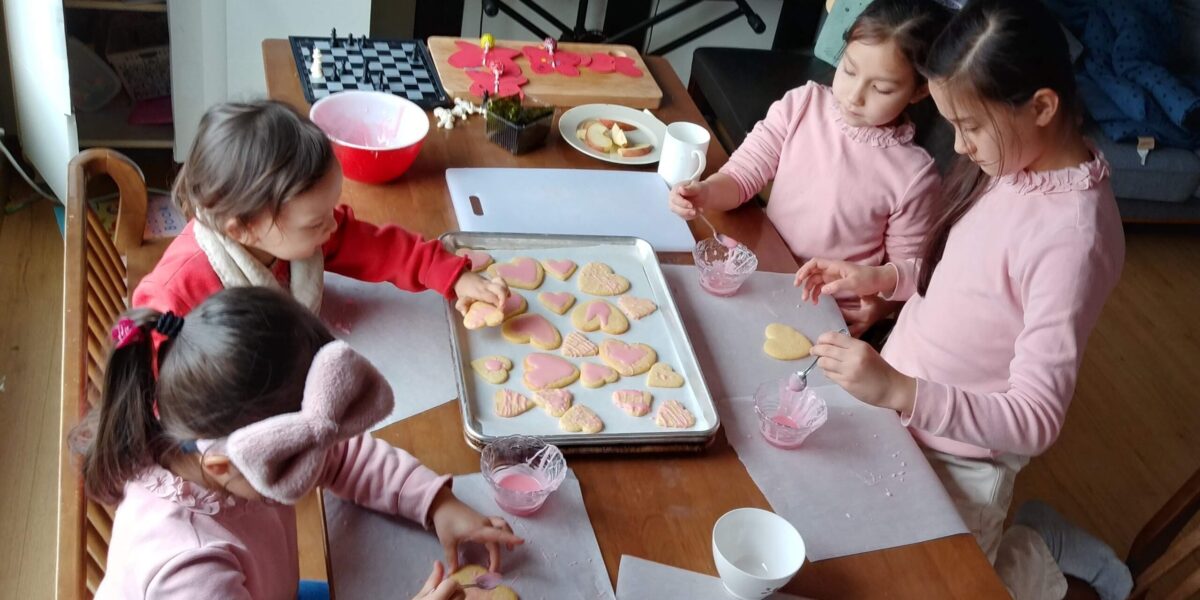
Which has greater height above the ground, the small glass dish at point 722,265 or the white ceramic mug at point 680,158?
the white ceramic mug at point 680,158

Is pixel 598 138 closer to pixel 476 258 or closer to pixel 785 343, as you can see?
pixel 476 258

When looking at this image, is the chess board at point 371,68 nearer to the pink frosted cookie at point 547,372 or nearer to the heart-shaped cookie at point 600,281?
the heart-shaped cookie at point 600,281

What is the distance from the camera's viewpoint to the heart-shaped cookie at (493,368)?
1.12 meters

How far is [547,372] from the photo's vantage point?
114cm

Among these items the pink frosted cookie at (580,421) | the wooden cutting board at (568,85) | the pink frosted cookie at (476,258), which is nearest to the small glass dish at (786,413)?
the pink frosted cookie at (580,421)

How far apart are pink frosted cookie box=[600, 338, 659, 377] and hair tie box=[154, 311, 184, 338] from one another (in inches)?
21.2

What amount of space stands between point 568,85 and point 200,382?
3.86 ft

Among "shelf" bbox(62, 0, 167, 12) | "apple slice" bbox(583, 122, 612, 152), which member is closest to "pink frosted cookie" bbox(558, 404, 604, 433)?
"apple slice" bbox(583, 122, 612, 152)

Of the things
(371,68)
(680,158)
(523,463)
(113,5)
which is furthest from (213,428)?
(113,5)

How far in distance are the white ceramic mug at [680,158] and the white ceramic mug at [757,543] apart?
731mm

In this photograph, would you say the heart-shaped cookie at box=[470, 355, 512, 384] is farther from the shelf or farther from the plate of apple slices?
the shelf

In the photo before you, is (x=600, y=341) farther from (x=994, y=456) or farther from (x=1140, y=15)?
(x=1140, y=15)

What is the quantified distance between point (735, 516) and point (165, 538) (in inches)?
22.6

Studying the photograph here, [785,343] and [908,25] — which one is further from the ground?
[908,25]
